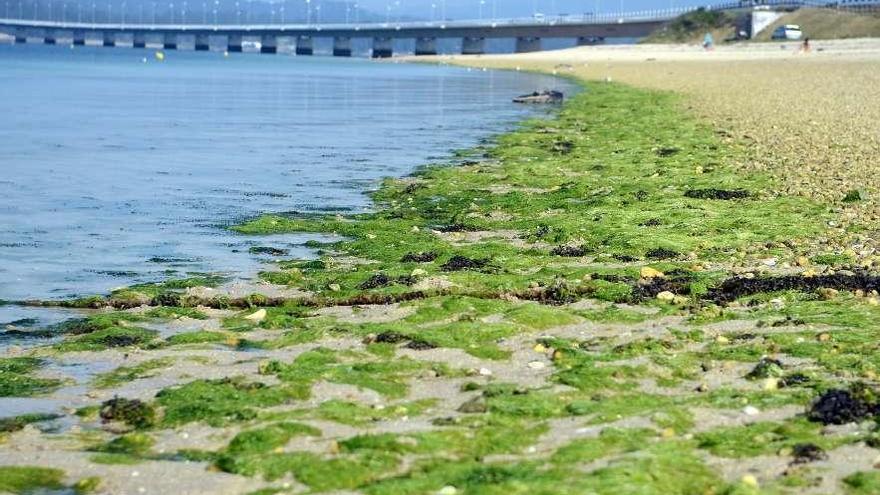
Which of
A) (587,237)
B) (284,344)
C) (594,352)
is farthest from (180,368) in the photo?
(587,237)

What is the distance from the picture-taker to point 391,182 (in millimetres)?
23172

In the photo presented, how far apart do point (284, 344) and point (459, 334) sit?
1.47 m

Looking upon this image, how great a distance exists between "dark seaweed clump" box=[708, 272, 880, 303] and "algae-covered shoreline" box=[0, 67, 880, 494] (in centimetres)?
4

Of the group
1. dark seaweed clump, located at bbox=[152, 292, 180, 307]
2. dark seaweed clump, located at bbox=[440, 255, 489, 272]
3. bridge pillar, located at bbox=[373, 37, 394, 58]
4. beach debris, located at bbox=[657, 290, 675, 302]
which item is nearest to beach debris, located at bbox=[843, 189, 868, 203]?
dark seaweed clump, located at bbox=[440, 255, 489, 272]

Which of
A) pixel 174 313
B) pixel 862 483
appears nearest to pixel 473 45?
pixel 174 313

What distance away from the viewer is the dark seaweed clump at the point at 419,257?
48.6ft

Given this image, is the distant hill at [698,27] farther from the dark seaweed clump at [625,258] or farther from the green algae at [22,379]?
the green algae at [22,379]

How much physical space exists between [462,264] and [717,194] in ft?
21.2

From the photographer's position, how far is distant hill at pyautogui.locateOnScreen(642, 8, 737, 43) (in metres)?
136

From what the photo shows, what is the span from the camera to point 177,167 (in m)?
25.8

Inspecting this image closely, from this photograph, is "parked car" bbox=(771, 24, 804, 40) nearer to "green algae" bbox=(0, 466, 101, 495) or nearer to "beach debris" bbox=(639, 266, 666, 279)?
"beach debris" bbox=(639, 266, 666, 279)

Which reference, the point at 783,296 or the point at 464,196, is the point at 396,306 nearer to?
the point at 783,296

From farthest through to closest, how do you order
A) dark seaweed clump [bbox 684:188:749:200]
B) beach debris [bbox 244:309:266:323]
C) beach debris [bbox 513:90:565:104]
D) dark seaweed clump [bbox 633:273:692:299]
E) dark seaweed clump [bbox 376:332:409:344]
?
beach debris [bbox 513:90:565:104], dark seaweed clump [bbox 684:188:749:200], dark seaweed clump [bbox 633:273:692:299], beach debris [bbox 244:309:266:323], dark seaweed clump [bbox 376:332:409:344]

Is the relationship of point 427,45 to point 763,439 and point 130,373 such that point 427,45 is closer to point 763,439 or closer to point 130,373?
point 130,373
